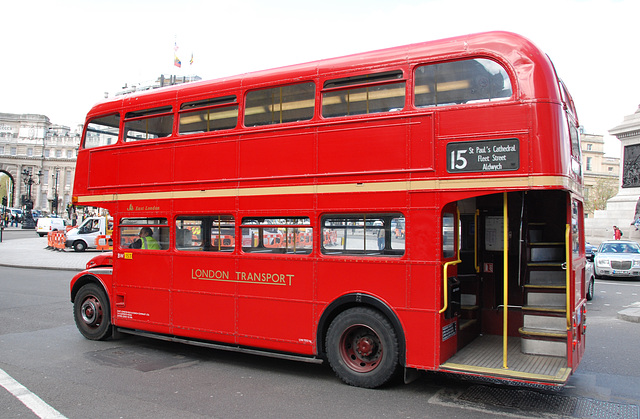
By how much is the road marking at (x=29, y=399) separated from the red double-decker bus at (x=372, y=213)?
212 cm

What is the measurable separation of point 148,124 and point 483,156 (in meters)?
5.39

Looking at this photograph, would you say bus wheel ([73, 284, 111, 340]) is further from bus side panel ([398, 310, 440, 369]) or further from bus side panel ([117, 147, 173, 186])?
bus side panel ([398, 310, 440, 369])

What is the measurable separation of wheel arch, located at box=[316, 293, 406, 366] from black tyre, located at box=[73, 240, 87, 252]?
27340mm

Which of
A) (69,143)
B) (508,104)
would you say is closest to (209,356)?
(508,104)

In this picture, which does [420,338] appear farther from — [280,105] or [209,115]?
[209,115]

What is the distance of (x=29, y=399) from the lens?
219 inches

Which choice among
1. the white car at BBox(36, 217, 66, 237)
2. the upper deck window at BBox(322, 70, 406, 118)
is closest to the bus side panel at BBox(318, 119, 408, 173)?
the upper deck window at BBox(322, 70, 406, 118)

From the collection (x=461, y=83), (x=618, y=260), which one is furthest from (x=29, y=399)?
(x=618, y=260)

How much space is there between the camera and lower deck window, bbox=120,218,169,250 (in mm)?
7938

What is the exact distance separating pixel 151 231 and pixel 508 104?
5.71m

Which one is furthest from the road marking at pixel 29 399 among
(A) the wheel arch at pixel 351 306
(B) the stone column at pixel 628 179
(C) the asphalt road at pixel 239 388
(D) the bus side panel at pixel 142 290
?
(B) the stone column at pixel 628 179

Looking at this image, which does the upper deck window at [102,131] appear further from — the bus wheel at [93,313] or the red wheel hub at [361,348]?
the red wheel hub at [361,348]

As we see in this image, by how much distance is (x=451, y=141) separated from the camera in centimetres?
554

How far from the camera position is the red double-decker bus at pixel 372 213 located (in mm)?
5391
